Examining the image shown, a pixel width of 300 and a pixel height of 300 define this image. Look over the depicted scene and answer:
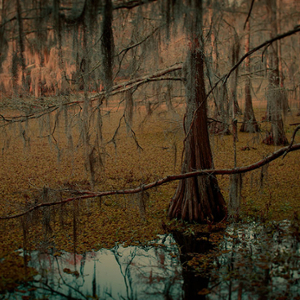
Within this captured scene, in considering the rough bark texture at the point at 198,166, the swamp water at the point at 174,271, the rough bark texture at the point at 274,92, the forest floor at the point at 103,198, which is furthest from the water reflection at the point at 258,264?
the rough bark texture at the point at 274,92

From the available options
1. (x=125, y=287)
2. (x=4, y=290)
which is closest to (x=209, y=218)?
(x=125, y=287)

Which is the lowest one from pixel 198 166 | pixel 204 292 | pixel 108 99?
pixel 204 292

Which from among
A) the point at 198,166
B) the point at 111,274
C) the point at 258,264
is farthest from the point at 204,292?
the point at 198,166

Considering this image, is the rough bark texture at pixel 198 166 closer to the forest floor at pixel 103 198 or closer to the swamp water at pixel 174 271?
the forest floor at pixel 103 198

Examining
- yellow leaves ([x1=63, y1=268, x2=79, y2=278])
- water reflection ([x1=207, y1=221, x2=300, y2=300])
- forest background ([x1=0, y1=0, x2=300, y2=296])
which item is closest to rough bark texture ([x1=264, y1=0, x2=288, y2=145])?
forest background ([x1=0, y1=0, x2=300, y2=296])

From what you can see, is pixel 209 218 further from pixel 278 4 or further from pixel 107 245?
pixel 278 4

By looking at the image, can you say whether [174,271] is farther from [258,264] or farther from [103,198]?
[103,198]

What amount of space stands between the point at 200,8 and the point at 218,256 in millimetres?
2461

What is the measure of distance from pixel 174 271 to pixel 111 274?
0.63m

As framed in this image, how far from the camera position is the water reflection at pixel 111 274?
3180 millimetres

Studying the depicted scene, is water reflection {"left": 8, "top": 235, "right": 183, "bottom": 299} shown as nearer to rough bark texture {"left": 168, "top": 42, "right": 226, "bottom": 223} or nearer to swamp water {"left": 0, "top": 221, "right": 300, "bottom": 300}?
swamp water {"left": 0, "top": 221, "right": 300, "bottom": 300}

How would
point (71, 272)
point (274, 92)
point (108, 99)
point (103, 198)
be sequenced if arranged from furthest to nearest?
1. point (274, 92)
2. point (103, 198)
3. point (108, 99)
4. point (71, 272)

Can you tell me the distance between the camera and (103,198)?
18.6ft

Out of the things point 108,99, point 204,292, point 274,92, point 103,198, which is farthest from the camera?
point 274,92
